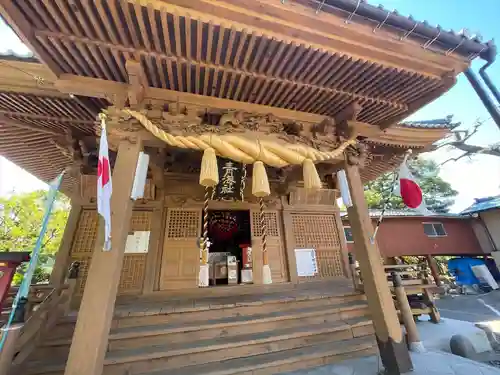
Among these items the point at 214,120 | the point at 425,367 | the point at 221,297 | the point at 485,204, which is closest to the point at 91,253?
the point at 221,297

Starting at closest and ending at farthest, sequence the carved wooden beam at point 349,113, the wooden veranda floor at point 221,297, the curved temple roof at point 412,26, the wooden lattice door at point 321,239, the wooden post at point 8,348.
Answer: the wooden post at point 8,348, the curved temple roof at point 412,26, the carved wooden beam at point 349,113, the wooden veranda floor at point 221,297, the wooden lattice door at point 321,239

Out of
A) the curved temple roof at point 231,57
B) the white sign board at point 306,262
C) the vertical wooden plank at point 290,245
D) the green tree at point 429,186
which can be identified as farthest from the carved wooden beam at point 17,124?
the green tree at point 429,186

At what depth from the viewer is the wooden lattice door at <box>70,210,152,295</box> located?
554 centimetres

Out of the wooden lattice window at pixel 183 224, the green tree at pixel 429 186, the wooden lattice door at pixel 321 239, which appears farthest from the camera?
the green tree at pixel 429 186

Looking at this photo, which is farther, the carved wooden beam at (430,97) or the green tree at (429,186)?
the green tree at (429,186)

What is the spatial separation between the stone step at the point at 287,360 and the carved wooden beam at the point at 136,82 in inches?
159

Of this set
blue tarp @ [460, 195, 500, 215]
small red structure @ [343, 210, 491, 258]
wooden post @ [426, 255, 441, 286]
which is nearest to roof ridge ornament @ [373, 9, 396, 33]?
small red structure @ [343, 210, 491, 258]

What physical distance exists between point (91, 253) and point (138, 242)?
125 cm

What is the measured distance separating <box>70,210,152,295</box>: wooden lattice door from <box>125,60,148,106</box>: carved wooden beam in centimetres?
376

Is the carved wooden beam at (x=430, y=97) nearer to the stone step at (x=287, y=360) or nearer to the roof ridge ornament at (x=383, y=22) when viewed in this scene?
the roof ridge ornament at (x=383, y=22)

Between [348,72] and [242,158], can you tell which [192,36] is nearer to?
[242,158]

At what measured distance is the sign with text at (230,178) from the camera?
15.5 ft

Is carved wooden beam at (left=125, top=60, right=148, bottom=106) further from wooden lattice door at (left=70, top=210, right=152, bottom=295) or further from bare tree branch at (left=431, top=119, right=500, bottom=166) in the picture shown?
bare tree branch at (left=431, top=119, right=500, bottom=166)

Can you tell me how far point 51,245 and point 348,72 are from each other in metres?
17.6
